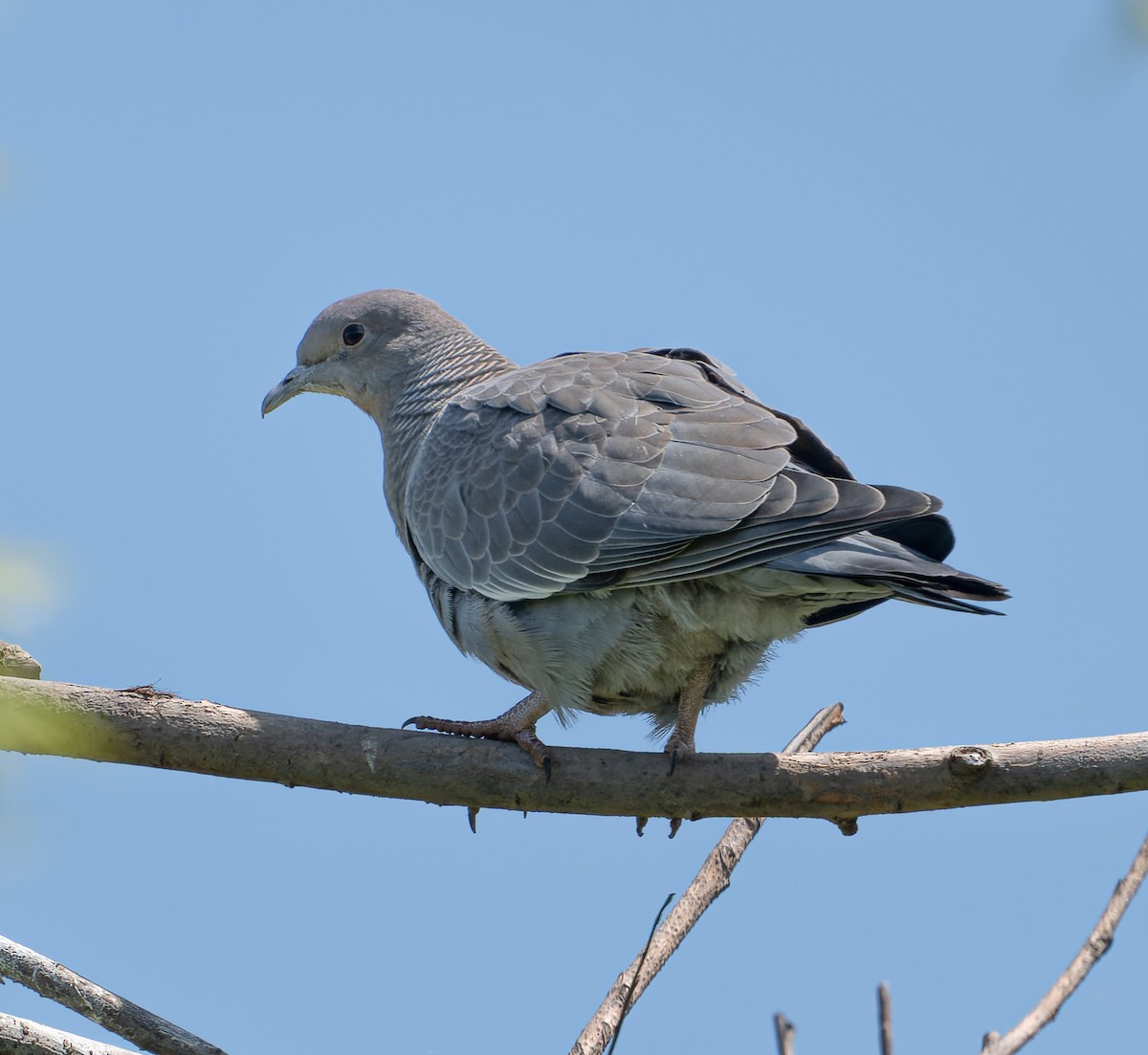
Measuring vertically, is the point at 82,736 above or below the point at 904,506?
below

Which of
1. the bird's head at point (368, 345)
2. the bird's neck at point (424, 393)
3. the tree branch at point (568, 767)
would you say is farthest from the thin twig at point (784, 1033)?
the bird's head at point (368, 345)

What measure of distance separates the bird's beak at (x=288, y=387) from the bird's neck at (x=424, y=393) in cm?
47

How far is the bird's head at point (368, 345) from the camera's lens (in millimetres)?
6234

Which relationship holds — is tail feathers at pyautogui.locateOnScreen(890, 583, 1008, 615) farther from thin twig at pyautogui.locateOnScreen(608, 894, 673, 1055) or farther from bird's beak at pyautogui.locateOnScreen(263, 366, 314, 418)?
bird's beak at pyautogui.locateOnScreen(263, 366, 314, 418)

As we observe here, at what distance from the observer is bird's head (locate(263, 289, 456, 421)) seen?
20.5ft

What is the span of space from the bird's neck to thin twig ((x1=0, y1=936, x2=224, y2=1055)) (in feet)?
8.32

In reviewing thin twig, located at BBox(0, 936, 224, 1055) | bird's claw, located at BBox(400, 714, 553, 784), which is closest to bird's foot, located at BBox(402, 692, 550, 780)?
bird's claw, located at BBox(400, 714, 553, 784)

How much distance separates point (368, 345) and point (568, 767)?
2833mm

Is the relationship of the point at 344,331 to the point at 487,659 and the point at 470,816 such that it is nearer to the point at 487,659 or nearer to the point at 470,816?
the point at 487,659

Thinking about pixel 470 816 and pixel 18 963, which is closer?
pixel 18 963

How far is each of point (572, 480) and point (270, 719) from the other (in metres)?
1.41

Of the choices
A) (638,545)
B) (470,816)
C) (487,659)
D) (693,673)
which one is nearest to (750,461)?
(638,545)

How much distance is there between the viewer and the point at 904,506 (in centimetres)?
403

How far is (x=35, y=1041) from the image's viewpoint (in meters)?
3.28
